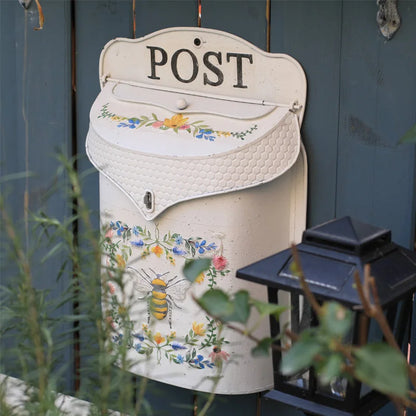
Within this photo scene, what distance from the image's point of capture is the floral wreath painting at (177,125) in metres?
2.09

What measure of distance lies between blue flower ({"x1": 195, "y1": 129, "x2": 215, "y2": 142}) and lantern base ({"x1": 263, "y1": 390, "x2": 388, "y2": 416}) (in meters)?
0.62

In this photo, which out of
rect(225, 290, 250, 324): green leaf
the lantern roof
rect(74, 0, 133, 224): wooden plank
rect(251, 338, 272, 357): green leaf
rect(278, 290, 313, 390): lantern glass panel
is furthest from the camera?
rect(74, 0, 133, 224): wooden plank

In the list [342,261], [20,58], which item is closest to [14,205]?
[20,58]

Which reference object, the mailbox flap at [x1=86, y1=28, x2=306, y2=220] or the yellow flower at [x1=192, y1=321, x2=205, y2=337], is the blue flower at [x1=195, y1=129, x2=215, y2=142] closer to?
the mailbox flap at [x1=86, y1=28, x2=306, y2=220]

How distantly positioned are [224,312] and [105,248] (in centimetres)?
111

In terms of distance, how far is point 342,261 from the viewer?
172 centimetres

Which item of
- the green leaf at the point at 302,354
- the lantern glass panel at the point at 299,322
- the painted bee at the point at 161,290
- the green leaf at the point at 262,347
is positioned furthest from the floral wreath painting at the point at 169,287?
the green leaf at the point at 302,354

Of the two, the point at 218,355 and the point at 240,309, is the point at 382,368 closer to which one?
the point at 240,309

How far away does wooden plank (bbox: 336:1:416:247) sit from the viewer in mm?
2035

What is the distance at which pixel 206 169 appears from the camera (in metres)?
2.07

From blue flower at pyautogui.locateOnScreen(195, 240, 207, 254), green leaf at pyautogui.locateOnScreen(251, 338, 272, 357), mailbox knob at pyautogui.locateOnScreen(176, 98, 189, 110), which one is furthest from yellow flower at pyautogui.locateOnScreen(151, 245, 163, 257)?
green leaf at pyautogui.locateOnScreen(251, 338, 272, 357)

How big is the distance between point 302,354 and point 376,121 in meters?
1.10

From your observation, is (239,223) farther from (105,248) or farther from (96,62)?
(96,62)

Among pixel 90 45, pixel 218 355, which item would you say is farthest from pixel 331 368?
pixel 90 45
